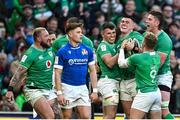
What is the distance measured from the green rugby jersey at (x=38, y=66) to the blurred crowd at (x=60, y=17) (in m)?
4.91

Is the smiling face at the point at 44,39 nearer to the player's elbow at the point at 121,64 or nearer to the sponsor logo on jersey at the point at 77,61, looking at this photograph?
the sponsor logo on jersey at the point at 77,61

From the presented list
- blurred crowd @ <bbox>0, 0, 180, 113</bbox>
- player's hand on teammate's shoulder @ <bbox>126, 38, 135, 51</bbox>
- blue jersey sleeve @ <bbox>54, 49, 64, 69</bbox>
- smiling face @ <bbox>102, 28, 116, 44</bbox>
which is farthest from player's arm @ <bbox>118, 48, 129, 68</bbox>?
blurred crowd @ <bbox>0, 0, 180, 113</bbox>

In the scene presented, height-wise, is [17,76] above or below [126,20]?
below

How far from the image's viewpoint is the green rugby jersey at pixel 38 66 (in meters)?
13.1

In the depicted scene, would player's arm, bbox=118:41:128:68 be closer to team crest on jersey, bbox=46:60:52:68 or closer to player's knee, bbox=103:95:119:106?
player's knee, bbox=103:95:119:106

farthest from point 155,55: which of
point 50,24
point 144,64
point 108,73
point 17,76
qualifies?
point 50,24

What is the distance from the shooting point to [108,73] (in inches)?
521

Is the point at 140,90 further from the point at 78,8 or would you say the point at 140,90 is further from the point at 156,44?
the point at 78,8

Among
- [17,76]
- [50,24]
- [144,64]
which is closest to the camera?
[144,64]

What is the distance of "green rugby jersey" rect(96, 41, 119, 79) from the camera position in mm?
13109

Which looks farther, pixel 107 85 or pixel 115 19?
pixel 115 19

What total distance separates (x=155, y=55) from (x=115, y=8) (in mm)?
6976

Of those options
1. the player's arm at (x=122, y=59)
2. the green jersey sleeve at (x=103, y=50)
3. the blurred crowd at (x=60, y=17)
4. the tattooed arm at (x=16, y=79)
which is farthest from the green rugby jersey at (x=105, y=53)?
the blurred crowd at (x=60, y=17)

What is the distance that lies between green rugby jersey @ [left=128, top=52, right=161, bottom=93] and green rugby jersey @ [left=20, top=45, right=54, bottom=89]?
151 centimetres
